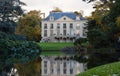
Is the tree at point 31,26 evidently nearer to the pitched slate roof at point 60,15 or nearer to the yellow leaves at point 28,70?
the pitched slate roof at point 60,15

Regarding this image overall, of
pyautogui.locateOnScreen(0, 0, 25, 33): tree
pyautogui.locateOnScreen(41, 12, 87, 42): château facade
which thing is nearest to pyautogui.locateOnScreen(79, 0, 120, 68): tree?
pyautogui.locateOnScreen(0, 0, 25, 33): tree

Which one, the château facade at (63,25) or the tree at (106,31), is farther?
the château facade at (63,25)

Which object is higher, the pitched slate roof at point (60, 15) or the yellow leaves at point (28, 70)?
the pitched slate roof at point (60, 15)

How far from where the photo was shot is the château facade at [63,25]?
3878 inches

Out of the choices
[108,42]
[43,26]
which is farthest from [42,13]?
[108,42]

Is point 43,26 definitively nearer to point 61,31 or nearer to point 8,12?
point 61,31

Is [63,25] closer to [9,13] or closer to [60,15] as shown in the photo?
[60,15]

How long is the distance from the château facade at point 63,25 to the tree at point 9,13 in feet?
171

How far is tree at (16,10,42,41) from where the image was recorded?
259 feet

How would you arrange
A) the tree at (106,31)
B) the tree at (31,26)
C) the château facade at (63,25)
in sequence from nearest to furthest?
the tree at (106,31)
the tree at (31,26)
the château facade at (63,25)

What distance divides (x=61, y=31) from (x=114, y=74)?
88380 mm

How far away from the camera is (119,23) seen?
4434 centimetres

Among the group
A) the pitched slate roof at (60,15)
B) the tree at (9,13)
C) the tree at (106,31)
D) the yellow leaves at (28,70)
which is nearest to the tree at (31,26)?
the pitched slate roof at (60,15)

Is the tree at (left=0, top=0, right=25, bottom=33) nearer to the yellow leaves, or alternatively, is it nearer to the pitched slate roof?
the yellow leaves
